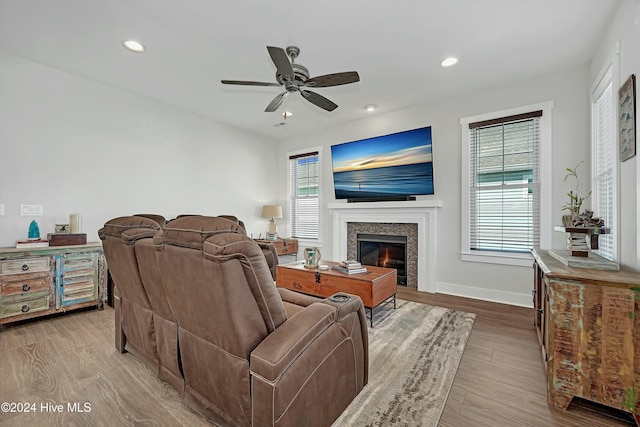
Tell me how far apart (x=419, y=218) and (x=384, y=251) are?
842mm

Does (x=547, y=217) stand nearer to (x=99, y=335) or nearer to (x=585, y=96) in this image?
(x=585, y=96)

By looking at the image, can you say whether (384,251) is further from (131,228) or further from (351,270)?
(131,228)

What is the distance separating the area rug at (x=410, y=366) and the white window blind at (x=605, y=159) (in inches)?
54.1

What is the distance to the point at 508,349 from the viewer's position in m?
2.34

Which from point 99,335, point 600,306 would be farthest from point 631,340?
point 99,335

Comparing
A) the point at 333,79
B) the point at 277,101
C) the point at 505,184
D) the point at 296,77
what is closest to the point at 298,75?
the point at 296,77

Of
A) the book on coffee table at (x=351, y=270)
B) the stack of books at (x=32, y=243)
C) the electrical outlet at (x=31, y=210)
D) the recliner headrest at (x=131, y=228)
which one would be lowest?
the book on coffee table at (x=351, y=270)

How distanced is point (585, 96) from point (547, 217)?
4.49 feet

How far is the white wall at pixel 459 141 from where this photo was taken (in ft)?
10.4

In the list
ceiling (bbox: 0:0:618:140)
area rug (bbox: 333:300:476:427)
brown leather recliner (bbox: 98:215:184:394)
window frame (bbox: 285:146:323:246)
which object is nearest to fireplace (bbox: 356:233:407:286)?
window frame (bbox: 285:146:323:246)

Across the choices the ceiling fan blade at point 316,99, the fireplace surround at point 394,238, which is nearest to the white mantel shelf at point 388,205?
the fireplace surround at point 394,238

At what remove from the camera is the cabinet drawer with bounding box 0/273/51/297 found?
2713 mm

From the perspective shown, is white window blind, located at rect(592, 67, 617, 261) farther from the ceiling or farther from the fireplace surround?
the fireplace surround

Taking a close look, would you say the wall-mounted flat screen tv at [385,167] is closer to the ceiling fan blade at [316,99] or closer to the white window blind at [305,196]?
the white window blind at [305,196]
